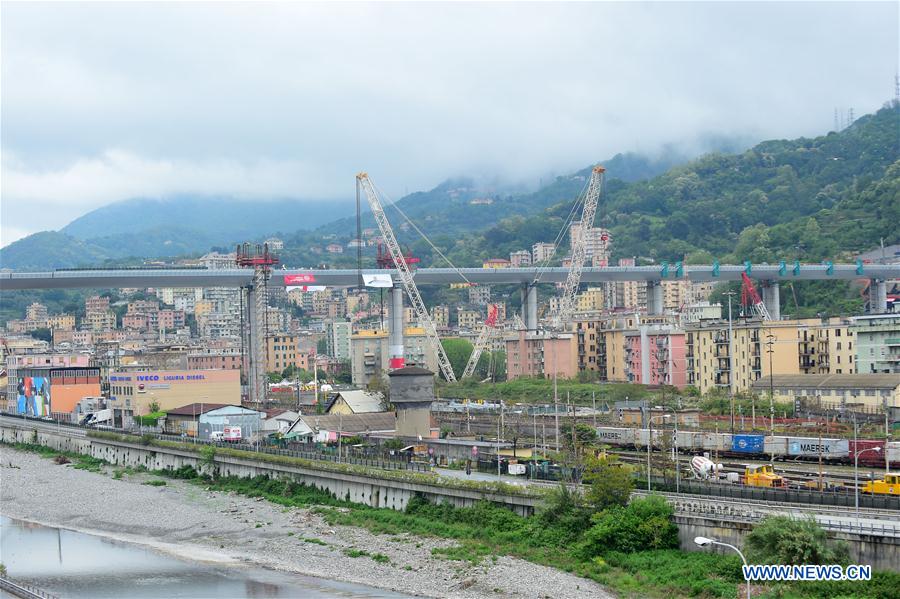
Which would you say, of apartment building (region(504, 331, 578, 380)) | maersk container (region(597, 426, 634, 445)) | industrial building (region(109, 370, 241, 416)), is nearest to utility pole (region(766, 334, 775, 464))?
maersk container (region(597, 426, 634, 445))

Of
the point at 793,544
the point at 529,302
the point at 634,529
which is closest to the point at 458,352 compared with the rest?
the point at 529,302

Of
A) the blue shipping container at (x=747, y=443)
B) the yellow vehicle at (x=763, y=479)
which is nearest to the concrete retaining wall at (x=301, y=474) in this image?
the yellow vehicle at (x=763, y=479)

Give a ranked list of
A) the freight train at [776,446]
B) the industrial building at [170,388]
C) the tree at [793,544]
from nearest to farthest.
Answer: the tree at [793,544] < the freight train at [776,446] < the industrial building at [170,388]

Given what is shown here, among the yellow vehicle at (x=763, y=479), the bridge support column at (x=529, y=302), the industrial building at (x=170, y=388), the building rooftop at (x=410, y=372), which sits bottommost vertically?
the yellow vehicle at (x=763, y=479)

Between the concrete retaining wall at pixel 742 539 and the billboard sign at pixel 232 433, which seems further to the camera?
the billboard sign at pixel 232 433

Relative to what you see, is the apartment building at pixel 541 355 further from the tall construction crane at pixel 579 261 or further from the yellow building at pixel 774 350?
the yellow building at pixel 774 350

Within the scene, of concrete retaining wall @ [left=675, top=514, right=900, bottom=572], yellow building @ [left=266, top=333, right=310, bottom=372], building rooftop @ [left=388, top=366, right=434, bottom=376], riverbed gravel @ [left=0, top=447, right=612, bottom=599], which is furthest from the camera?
yellow building @ [left=266, top=333, right=310, bottom=372]

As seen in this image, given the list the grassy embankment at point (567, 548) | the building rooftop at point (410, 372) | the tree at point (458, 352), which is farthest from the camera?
the tree at point (458, 352)

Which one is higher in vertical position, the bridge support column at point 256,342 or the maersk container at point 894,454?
the bridge support column at point 256,342

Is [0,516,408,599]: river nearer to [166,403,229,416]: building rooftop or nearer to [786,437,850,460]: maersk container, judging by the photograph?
[786,437,850,460]: maersk container
